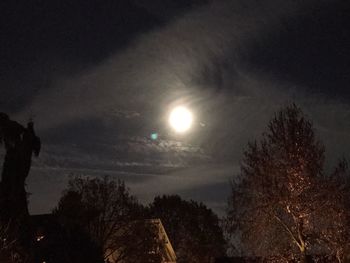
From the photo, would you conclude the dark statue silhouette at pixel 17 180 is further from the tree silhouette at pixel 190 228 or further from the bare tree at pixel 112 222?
the tree silhouette at pixel 190 228

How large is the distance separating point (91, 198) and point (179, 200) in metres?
27.7

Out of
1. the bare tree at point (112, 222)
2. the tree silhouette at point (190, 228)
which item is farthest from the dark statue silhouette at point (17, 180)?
the tree silhouette at point (190, 228)

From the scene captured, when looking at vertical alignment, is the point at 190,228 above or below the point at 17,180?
above

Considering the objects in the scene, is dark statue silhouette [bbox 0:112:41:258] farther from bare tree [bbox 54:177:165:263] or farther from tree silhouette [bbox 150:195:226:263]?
tree silhouette [bbox 150:195:226:263]

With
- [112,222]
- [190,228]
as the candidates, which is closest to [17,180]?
[112,222]

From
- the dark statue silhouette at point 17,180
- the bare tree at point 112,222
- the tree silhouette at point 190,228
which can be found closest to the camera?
the dark statue silhouette at point 17,180

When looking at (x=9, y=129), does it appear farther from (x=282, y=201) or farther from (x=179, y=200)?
(x=179, y=200)

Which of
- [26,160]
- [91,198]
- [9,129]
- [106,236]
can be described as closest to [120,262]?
[106,236]

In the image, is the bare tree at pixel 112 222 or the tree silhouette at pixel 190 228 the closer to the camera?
the bare tree at pixel 112 222

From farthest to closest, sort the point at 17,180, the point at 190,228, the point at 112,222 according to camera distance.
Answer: the point at 190,228, the point at 112,222, the point at 17,180

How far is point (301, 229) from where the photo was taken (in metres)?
27.8

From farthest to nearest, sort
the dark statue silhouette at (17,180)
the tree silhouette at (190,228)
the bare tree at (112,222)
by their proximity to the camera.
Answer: the tree silhouette at (190,228), the bare tree at (112,222), the dark statue silhouette at (17,180)

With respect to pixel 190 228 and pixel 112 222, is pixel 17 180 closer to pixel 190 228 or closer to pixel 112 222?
pixel 112 222

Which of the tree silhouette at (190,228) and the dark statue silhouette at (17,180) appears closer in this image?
the dark statue silhouette at (17,180)
